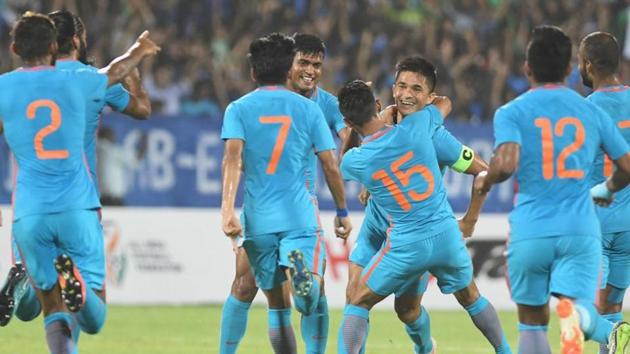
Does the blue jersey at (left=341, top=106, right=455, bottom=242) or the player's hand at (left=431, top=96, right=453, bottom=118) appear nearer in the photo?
the blue jersey at (left=341, top=106, right=455, bottom=242)

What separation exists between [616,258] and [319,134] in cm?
266

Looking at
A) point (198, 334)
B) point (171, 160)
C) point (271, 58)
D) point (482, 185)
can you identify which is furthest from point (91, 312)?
point (171, 160)

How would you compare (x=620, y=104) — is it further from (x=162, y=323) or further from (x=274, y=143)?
(x=162, y=323)

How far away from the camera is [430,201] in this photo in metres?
8.53

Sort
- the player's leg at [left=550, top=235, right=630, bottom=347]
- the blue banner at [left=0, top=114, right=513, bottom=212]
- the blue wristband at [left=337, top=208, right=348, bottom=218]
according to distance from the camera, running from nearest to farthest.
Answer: the player's leg at [left=550, top=235, right=630, bottom=347]
the blue wristband at [left=337, top=208, right=348, bottom=218]
the blue banner at [left=0, top=114, right=513, bottom=212]

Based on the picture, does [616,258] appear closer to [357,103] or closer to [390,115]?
[390,115]

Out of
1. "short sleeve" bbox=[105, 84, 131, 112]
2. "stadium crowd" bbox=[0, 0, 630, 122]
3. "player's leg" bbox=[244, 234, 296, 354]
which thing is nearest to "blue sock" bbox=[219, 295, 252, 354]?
"player's leg" bbox=[244, 234, 296, 354]

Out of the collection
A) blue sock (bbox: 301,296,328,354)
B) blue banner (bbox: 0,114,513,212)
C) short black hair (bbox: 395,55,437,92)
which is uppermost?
short black hair (bbox: 395,55,437,92)

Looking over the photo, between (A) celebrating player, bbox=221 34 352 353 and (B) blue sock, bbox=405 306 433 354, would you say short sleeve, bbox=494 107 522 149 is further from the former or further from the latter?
(B) blue sock, bbox=405 306 433 354

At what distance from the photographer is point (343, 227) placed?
8.80m

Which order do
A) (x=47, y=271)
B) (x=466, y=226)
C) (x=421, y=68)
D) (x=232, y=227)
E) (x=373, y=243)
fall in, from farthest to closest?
(x=373, y=243), (x=466, y=226), (x=421, y=68), (x=232, y=227), (x=47, y=271)

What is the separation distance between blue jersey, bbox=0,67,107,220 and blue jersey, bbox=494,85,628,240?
2552 millimetres

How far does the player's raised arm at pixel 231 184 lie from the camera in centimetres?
797

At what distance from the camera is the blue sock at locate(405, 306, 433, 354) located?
9.16 meters
